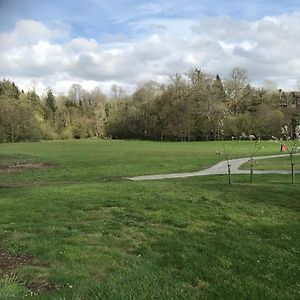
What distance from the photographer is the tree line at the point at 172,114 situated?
100 meters

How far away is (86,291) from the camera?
7.00 metres

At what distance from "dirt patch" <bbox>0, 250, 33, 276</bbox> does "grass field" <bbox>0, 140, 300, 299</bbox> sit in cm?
8

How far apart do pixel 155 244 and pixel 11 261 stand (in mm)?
3309

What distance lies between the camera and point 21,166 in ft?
140

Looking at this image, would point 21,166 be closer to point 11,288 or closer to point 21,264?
point 21,264

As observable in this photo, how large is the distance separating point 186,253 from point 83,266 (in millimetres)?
2272

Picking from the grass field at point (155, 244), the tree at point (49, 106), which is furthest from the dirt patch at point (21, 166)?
the tree at point (49, 106)

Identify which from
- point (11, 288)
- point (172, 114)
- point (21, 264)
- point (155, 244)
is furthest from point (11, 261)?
point (172, 114)

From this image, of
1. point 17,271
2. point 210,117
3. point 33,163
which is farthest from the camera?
point 210,117

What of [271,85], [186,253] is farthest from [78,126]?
[186,253]

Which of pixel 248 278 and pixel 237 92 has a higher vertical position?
pixel 237 92

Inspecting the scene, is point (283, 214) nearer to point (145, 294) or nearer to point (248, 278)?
point (248, 278)

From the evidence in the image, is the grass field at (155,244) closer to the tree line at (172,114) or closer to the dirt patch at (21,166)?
the dirt patch at (21,166)

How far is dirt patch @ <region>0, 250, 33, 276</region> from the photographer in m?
8.43
